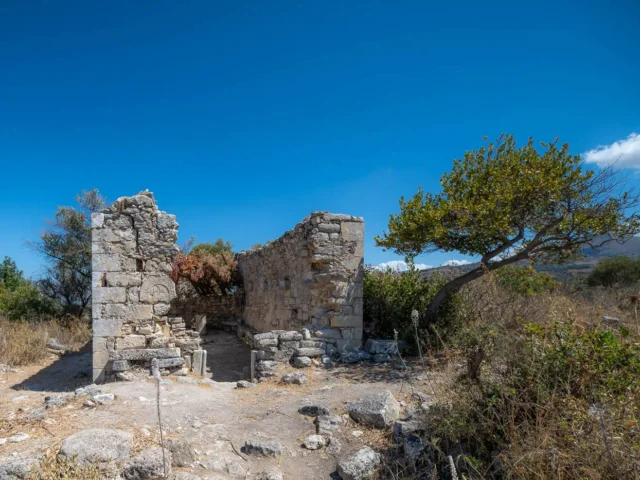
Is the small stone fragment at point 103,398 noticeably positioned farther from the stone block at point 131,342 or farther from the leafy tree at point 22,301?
the leafy tree at point 22,301

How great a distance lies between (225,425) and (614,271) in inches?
794

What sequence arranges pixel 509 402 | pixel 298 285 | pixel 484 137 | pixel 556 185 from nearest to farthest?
pixel 509 402
pixel 556 185
pixel 484 137
pixel 298 285

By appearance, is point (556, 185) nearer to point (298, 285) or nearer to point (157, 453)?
point (298, 285)

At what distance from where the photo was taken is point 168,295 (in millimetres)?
7273

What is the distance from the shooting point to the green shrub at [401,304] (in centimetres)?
801

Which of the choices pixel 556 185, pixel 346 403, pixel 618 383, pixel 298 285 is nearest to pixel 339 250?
pixel 298 285

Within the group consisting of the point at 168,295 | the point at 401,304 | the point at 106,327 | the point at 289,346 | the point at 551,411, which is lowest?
the point at 289,346

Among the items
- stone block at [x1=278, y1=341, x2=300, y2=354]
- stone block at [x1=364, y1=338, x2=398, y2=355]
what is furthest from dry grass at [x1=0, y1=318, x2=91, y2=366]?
stone block at [x1=364, y1=338, x2=398, y2=355]

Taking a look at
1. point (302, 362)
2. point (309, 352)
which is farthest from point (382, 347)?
point (302, 362)

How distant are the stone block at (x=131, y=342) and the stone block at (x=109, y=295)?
24.5 inches

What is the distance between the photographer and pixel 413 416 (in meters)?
4.18

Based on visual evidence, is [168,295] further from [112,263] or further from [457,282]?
[457,282]

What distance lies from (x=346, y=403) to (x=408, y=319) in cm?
324

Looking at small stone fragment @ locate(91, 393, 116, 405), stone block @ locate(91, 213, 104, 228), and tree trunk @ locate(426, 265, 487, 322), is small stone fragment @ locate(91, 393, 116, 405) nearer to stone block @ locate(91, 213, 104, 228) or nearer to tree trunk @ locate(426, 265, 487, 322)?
stone block @ locate(91, 213, 104, 228)
